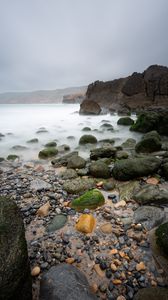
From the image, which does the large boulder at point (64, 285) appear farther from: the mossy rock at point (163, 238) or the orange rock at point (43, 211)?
the orange rock at point (43, 211)

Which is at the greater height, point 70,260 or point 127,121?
point 70,260

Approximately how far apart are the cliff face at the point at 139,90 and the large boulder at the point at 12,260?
19118 mm

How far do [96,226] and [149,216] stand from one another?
737mm

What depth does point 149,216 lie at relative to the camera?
282cm

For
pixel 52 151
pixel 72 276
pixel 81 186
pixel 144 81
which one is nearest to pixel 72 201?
pixel 81 186

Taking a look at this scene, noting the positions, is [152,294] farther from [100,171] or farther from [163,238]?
[100,171]

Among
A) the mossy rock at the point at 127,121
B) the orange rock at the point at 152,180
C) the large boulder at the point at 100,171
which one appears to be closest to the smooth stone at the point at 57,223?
the large boulder at the point at 100,171

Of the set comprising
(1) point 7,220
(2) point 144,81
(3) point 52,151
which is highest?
(2) point 144,81

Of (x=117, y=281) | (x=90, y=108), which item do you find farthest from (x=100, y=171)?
(x=90, y=108)

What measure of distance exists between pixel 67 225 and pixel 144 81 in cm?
1994

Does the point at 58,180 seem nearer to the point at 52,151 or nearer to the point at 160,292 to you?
the point at 52,151

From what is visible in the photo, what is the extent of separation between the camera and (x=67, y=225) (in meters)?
2.78

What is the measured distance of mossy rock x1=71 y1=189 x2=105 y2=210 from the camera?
3.13 metres

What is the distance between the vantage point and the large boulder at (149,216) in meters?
2.70
